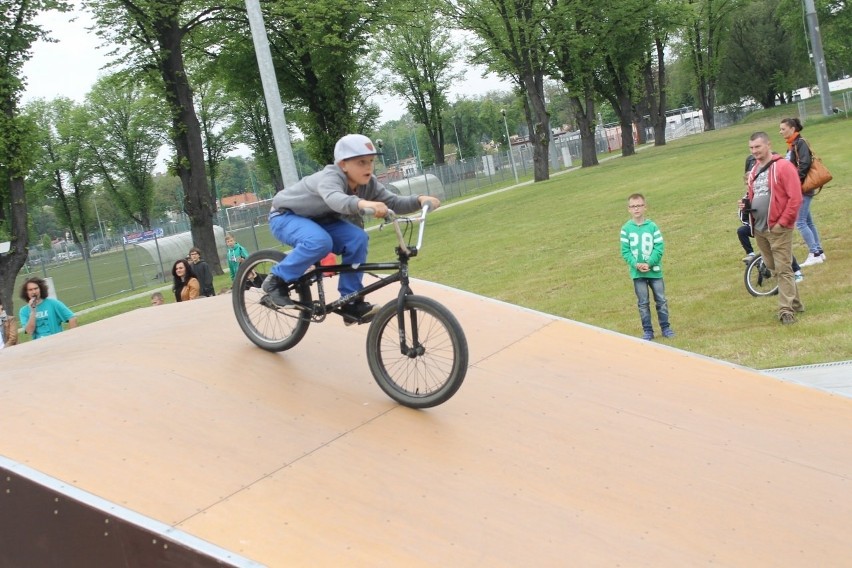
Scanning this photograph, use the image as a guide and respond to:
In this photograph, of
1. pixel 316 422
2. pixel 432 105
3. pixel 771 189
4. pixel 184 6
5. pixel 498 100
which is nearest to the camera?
pixel 316 422

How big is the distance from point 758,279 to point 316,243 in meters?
7.36

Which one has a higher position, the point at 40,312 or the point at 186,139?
the point at 186,139

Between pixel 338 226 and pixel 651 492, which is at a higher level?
pixel 338 226

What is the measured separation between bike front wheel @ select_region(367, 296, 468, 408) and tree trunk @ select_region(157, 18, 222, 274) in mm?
21101

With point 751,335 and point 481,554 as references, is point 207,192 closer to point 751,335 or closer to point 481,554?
point 751,335

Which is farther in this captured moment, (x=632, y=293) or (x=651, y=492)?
(x=632, y=293)

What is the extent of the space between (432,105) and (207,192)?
50803 mm

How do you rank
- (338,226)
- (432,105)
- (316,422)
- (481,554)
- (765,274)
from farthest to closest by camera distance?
(432,105) < (765,274) < (338,226) < (316,422) < (481,554)

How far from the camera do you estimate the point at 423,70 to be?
2822 inches

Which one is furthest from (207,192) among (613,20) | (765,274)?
(613,20)

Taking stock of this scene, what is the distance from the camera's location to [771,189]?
8.45 m

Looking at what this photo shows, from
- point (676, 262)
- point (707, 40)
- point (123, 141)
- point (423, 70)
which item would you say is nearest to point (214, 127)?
point (123, 141)

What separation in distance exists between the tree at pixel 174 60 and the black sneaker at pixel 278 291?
20.0 meters

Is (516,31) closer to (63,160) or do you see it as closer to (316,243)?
(316,243)
